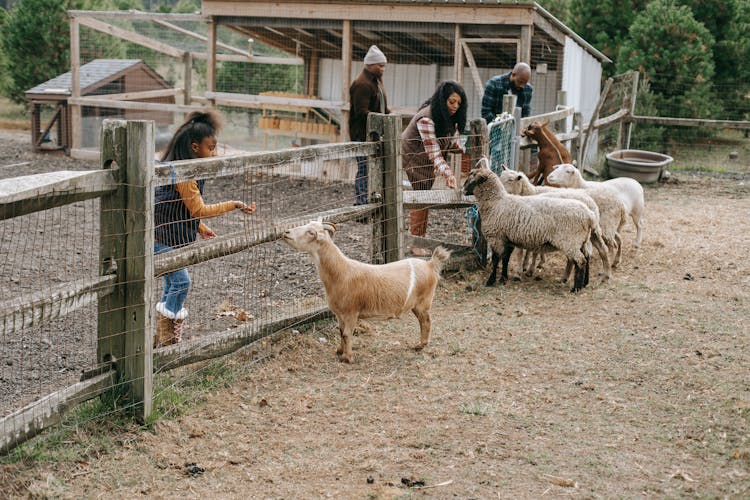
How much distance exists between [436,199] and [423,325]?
2.21 metres

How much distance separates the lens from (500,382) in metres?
5.20

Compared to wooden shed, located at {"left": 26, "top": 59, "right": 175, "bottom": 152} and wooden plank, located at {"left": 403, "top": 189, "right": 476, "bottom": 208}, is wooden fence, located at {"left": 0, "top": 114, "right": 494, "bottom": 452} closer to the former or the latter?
wooden plank, located at {"left": 403, "top": 189, "right": 476, "bottom": 208}

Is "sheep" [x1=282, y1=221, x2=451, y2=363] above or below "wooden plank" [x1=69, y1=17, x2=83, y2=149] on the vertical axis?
below

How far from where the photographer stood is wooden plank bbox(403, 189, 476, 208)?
7.43 m

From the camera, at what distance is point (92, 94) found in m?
16.4

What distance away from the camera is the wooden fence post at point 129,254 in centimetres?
412

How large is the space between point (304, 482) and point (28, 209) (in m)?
1.80

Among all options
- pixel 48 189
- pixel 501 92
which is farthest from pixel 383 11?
pixel 48 189

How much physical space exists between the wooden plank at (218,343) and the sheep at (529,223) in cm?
234

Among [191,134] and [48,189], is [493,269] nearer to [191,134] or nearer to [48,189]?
[191,134]

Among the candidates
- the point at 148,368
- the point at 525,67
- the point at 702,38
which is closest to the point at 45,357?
the point at 148,368

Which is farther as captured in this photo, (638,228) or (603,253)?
(638,228)

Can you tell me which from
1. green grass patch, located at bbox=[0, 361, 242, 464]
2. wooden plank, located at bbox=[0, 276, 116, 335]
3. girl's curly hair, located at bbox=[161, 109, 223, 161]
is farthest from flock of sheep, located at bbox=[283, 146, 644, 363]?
wooden plank, located at bbox=[0, 276, 116, 335]

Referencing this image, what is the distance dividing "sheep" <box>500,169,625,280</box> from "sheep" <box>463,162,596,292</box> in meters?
0.30
